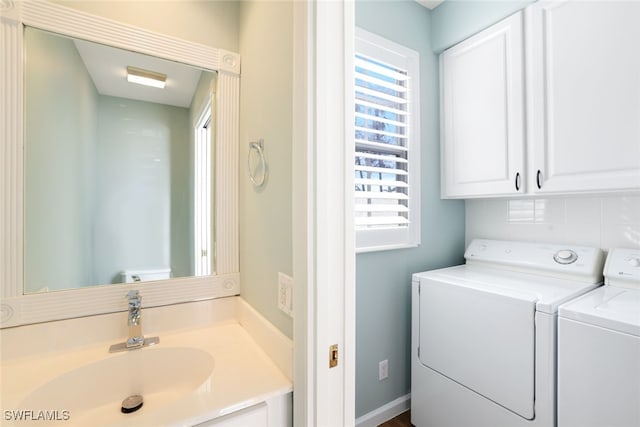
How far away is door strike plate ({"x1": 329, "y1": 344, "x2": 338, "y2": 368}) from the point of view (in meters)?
0.76

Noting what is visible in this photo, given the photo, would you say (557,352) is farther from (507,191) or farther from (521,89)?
(521,89)

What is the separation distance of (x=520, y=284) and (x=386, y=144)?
108 cm

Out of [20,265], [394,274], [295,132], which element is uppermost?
[295,132]

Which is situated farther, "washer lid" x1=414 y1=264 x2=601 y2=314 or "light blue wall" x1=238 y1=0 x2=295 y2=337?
"washer lid" x1=414 y1=264 x2=601 y2=314

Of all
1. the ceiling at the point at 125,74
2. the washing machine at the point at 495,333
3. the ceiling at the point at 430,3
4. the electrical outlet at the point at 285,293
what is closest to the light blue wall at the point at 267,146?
the electrical outlet at the point at 285,293

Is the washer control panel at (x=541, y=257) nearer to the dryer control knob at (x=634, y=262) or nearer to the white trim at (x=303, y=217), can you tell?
the dryer control knob at (x=634, y=262)

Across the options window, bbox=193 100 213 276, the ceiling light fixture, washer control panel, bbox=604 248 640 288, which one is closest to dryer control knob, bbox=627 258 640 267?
washer control panel, bbox=604 248 640 288

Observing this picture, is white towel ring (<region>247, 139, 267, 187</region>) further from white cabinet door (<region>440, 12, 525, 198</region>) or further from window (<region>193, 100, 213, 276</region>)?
white cabinet door (<region>440, 12, 525, 198</region>)

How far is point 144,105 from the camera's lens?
1236mm

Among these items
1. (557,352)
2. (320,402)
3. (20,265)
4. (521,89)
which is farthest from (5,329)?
(521,89)

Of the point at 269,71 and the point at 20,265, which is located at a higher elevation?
the point at 269,71

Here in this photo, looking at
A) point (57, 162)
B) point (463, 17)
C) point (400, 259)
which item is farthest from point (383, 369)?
point (463, 17)

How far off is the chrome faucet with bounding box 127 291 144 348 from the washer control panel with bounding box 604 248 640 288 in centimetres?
216

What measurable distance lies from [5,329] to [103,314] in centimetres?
27
